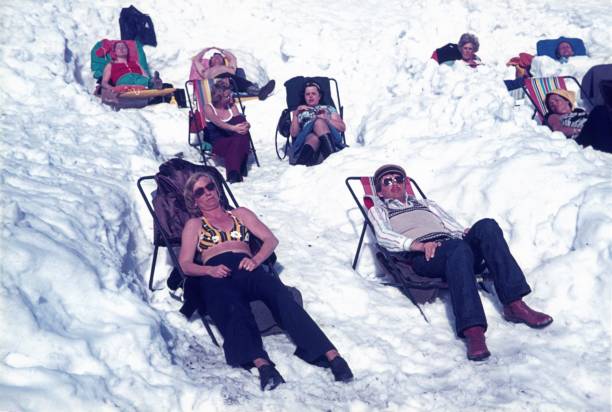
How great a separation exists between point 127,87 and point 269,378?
251 inches

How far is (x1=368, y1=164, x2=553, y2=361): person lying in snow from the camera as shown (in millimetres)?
3789

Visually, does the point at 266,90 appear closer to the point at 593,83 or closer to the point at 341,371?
the point at 593,83

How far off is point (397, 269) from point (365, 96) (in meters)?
5.55

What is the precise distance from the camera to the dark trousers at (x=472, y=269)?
379cm

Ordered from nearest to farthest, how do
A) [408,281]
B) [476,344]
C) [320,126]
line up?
[476,344], [408,281], [320,126]

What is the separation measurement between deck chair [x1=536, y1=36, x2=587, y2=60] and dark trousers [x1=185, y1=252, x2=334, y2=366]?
26.7ft

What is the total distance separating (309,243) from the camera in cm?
544

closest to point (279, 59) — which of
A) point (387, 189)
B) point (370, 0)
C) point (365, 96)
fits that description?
point (365, 96)

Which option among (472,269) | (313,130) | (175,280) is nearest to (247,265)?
(175,280)

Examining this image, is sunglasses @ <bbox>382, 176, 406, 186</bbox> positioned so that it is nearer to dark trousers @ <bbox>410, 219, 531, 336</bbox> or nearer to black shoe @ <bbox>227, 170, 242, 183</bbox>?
dark trousers @ <bbox>410, 219, 531, 336</bbox>

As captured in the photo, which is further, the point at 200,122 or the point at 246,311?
the point at 200,122

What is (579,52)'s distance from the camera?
9836mm

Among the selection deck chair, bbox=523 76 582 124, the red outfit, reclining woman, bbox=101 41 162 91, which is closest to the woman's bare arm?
deck chair, bbox=523 76 582 124

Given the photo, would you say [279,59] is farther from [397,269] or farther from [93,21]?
[397,269]
